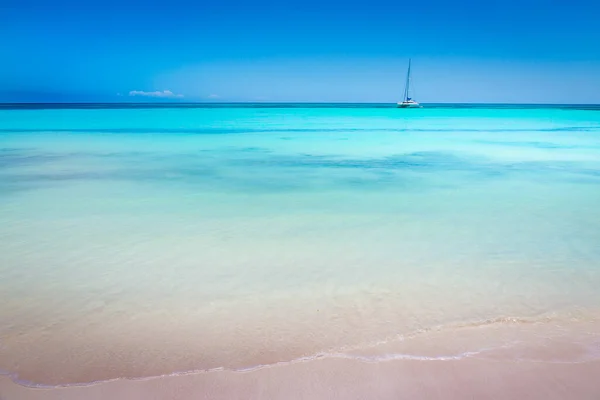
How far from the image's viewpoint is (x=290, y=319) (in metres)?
2.98

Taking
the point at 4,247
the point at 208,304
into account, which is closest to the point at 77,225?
the point at 4,247

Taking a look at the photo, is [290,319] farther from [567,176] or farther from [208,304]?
[567,176]

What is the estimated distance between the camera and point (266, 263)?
398 cm

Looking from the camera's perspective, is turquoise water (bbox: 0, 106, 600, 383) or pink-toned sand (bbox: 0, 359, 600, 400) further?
turquoise water (bbox: 0, 106, 600, 383)

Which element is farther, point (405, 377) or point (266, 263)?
point (266, 263)

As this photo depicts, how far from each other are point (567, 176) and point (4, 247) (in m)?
9.86

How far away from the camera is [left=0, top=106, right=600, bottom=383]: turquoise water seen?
2.75 m

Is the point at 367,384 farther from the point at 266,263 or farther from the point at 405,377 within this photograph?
the point at 266,263

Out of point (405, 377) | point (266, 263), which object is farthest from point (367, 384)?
point (266, 263)

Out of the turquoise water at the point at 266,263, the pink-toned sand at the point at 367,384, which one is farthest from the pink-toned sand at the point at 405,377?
the turquoise water at the point at 266,263

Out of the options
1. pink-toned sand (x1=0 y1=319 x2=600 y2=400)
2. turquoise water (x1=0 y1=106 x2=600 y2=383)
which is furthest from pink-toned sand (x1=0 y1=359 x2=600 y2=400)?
turquoise water (x1=0 y1=106 x2=600 y2=383)

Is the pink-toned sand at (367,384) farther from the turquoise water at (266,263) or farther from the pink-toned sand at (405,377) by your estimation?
the turquoise water at (266,263)

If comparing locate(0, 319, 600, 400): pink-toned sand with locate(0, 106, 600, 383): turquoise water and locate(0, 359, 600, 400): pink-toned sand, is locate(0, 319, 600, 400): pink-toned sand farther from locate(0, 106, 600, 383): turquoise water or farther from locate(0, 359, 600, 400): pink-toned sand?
locate(0, 106, 600, 383): turquoise water

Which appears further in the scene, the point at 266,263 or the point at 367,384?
the point at 266,263
